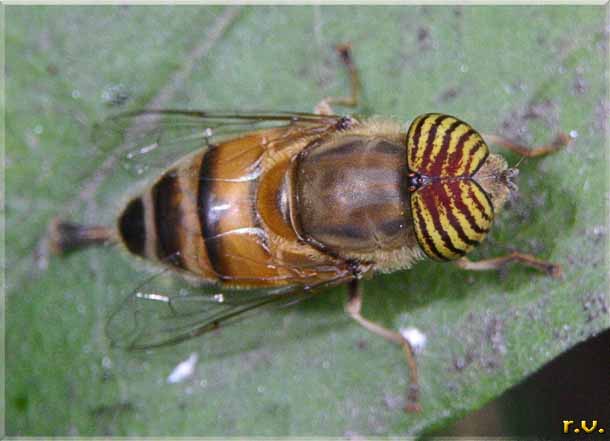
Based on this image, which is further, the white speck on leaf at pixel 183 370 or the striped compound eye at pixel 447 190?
the white speck on leaf at pixel 183 370

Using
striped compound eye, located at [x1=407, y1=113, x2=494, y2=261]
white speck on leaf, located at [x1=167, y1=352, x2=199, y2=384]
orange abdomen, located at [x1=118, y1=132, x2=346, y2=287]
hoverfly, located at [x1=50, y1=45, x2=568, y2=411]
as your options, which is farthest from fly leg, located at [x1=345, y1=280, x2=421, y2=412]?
white speck on leaf, located at [x1=167, y1=352, x2=199, y2=384]

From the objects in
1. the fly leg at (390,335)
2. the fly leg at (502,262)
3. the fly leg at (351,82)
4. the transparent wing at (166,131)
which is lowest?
the fly leg at (390,335)

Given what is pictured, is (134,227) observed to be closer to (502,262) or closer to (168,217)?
(168,217)

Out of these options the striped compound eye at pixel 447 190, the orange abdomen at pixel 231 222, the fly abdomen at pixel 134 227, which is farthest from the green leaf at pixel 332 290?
the striped compound eye at pixel 447 190

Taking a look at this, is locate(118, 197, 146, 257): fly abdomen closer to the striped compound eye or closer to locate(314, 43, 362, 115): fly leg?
locate(314, 43, 362, 115): fly leg

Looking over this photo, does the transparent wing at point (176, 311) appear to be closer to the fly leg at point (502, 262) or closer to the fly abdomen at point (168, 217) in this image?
the fly abdomen at point (168, 217)

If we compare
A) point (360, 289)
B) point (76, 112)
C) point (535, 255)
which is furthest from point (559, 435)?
point (76, 112)
